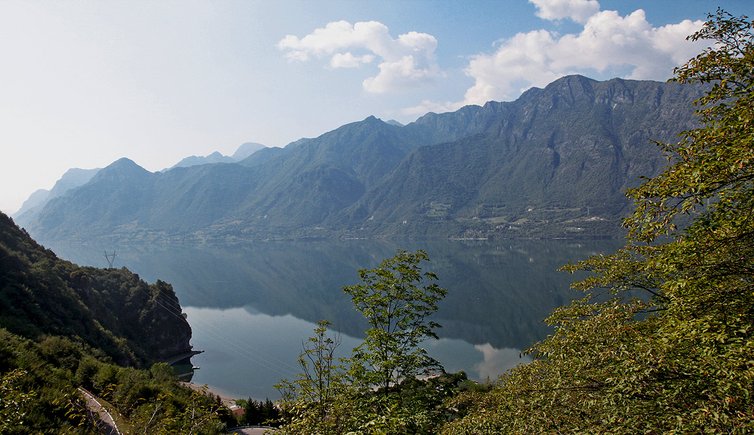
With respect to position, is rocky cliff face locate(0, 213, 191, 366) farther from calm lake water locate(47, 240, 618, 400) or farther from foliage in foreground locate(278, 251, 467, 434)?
foliage in foreground locate(278, 251, 467, 434)

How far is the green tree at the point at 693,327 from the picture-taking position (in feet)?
22.2

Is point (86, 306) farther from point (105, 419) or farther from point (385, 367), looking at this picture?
point (385, 367)

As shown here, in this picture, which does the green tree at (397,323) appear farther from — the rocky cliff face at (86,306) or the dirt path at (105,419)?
the rocky cliff face at (86,306)

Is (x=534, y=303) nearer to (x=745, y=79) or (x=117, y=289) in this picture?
(x=117, y=289)

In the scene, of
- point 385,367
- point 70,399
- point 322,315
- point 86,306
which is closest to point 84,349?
point 86,306

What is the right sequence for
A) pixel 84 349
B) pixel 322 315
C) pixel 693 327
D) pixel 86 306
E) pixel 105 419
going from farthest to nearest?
pixel 322 315 < pixel 86 306 < pixel 84 349 < pixel 105 419 < pixel 693 327

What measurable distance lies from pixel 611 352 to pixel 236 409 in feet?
144

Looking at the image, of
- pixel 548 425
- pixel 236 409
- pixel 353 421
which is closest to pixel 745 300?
pixel 548 425

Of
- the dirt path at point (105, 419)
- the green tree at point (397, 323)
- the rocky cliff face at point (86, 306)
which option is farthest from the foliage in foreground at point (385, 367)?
the rocky cliff face at point (86, 306)

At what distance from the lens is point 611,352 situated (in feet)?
29.0

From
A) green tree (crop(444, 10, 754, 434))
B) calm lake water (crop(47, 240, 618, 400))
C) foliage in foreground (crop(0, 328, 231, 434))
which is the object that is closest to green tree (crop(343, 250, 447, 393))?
green tree (crop(444, 10, 754, 434))

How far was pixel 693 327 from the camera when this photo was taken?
745cm

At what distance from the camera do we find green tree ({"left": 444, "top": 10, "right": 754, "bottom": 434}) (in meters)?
6.77

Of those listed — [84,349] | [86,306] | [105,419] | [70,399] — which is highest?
[86,306]
